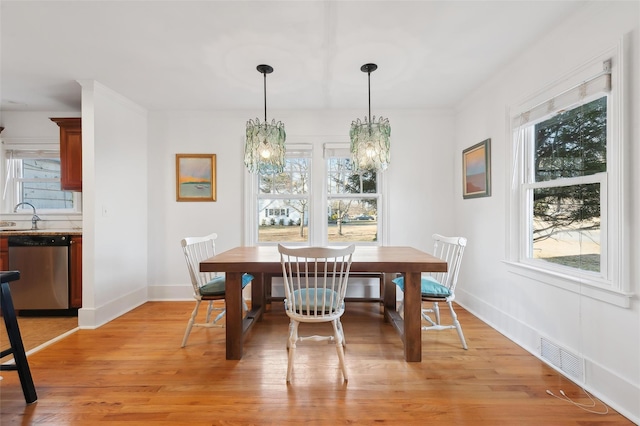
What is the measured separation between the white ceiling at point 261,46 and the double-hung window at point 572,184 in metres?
0.60

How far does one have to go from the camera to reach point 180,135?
364 centimetres

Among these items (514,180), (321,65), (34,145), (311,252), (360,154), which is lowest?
(311,252)

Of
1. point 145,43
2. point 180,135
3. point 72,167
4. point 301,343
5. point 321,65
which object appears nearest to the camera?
point 145,43

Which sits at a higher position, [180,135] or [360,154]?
[180,135]

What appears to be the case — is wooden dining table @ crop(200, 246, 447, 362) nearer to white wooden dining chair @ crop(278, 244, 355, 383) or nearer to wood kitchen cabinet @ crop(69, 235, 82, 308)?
white wooden dining chair @ crop(278, 244, 355, 383)

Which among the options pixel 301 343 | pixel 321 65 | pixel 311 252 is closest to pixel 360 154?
pixel 321 65

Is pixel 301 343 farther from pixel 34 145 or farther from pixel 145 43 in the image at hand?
pixel 34 145

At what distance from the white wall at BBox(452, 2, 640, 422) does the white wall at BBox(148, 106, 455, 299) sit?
30 centimetres

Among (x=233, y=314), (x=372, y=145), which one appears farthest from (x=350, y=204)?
(x=233, y=314)

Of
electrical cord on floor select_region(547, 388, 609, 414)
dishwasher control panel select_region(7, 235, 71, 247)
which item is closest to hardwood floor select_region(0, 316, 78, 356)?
dishwasher control panel select_region(7, 235, 71, 247)

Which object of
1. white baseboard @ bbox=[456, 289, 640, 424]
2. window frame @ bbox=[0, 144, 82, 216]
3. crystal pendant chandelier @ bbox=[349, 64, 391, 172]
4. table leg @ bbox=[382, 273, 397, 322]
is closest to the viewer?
white baseboard @ bbox=[456, 289, 640, 424]

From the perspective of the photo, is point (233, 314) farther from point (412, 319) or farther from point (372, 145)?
point (372, 145)

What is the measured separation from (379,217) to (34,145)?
4565 mm

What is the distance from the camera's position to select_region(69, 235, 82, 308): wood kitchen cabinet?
3.03 m
